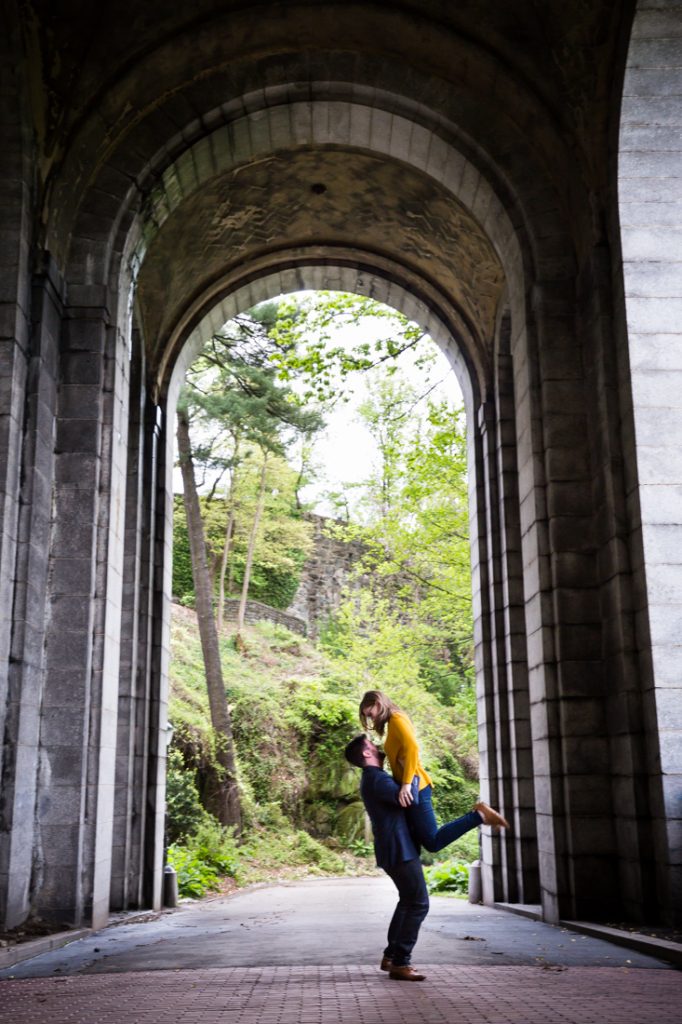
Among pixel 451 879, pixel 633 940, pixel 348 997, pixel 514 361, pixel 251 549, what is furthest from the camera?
pixel 251 549

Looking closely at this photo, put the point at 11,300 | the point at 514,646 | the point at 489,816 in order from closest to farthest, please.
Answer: the point at 489,816 < the point at 11,300 < the point at 514,646

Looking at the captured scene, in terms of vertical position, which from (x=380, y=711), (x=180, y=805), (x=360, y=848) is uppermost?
(x=380, y=711)

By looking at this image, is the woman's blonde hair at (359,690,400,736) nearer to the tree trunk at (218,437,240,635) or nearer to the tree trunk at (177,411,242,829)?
the tree trunk at (177,411,242,829)

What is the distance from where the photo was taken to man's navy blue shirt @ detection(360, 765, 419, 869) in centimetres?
473

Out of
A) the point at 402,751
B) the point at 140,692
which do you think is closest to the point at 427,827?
the point at 402,751

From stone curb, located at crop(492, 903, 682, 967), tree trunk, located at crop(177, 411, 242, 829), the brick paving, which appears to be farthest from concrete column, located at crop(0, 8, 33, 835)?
tree trunk, located at crop(177, 411, 242, 829)

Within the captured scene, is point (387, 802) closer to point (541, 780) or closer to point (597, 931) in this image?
point (597, 931)

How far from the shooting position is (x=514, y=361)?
28.3 ft

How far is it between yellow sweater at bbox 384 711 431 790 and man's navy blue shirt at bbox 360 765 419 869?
7 cm

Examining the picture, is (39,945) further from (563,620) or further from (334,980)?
(563,620)

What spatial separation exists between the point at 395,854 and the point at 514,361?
5076mm

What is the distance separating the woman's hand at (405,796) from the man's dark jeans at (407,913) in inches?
11.0

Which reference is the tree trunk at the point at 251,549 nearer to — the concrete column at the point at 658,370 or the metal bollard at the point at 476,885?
the metal bollard at the point at 476,885

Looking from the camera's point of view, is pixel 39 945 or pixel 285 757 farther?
pixel 285 757
